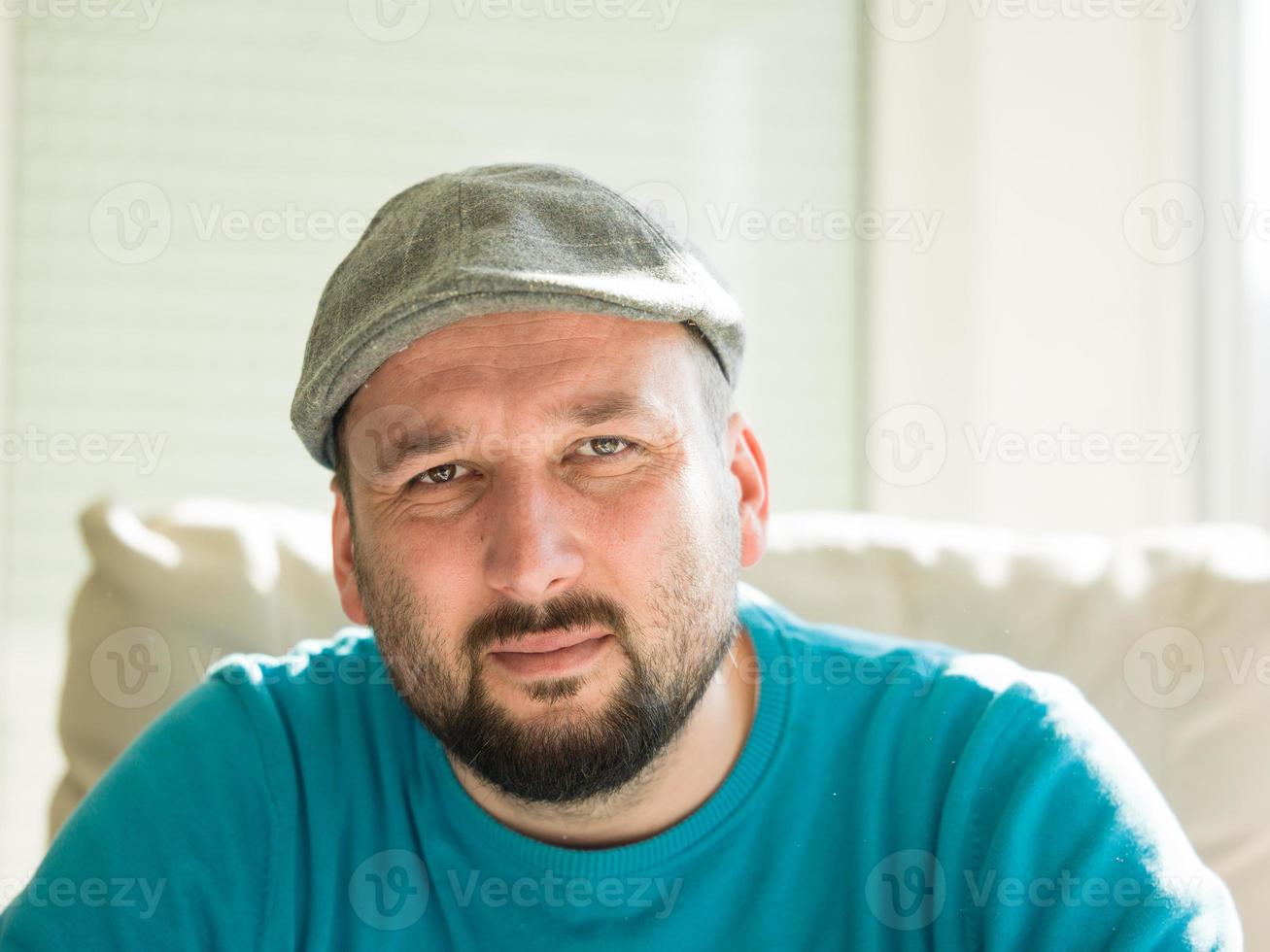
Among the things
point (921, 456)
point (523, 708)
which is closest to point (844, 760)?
point (523, 708)

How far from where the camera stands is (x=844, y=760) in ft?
4.20

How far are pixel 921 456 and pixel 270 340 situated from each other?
4.79ft

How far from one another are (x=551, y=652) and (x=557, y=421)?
0.22 meters

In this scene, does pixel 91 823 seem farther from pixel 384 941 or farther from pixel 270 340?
Answer: pixel 270 340
